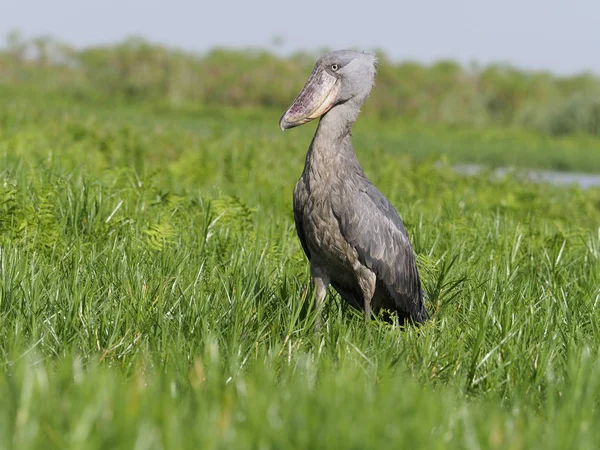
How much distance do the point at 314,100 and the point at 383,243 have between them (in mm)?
786

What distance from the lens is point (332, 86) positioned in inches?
162

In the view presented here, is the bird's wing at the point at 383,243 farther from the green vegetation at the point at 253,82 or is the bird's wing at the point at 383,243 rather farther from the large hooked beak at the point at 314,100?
the green vegetation at the point at 253,82

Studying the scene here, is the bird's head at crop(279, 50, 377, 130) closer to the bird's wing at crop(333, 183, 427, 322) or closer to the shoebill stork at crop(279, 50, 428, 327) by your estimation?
the shoebill stork at crop(279, 50, 428, 327)

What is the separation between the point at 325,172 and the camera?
410 cm

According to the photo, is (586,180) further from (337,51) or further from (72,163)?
(337,51)

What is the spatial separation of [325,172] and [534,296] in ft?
4.89

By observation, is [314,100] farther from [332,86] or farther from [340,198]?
[340,198]

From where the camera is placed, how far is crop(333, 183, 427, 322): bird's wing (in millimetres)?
4082

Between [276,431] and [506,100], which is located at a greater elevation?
[276,431]

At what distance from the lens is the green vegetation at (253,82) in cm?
3375

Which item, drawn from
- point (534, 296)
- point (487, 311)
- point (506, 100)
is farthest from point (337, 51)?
point (506, 100)

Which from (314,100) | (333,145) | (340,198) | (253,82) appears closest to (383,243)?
(340,198)

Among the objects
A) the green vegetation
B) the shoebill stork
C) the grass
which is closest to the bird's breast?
the shoebill stork

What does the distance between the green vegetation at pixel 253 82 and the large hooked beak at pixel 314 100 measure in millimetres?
27694
